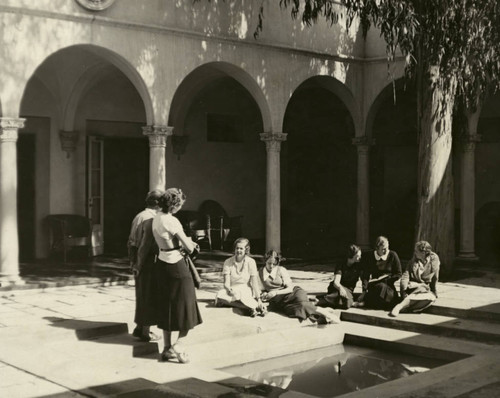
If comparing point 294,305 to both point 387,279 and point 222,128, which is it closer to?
point 387,279

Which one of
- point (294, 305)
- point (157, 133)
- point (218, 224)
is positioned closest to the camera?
point (294, 305)

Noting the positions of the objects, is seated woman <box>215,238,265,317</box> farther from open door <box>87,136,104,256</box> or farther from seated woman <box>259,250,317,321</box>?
open door <box>87,136,104,256</box>

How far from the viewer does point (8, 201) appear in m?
11.2

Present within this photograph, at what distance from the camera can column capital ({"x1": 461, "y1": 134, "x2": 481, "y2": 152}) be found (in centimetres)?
1476

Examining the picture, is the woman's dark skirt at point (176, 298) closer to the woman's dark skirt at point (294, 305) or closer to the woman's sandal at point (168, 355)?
the woman's sandal at point (168, 355)

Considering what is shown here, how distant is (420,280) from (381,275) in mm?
493

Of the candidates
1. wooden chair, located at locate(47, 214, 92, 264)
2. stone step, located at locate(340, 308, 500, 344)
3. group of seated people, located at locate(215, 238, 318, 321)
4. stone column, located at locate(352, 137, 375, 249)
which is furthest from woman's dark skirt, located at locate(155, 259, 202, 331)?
stone column, located at locate(352, 137, 375, 249)

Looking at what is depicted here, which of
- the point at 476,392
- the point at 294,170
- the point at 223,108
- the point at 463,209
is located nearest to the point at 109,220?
the point at 223,108

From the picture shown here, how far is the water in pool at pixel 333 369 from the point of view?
7.78 meters

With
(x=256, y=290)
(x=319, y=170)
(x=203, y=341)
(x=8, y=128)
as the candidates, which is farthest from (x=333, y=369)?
(x=319, y=170)

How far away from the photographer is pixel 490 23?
1193 centimetres

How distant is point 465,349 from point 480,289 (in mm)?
3084

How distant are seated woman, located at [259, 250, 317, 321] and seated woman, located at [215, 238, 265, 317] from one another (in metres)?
0.36

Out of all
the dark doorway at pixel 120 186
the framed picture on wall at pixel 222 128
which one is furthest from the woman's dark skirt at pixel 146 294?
the framed picture on wall at pixel 222 128
